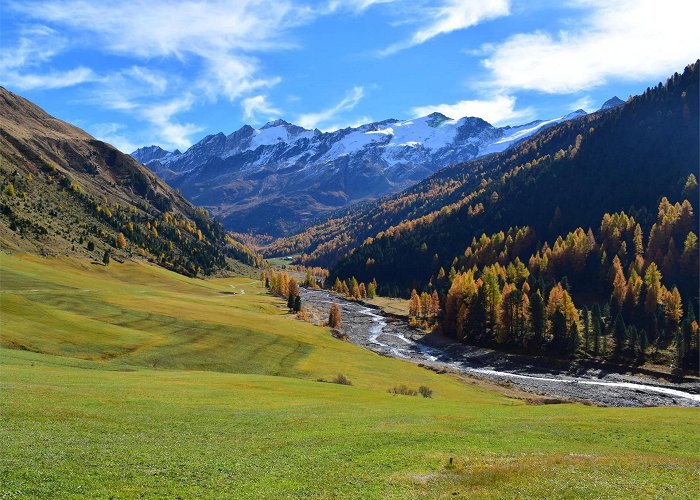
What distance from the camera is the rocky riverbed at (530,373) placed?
8994 cm

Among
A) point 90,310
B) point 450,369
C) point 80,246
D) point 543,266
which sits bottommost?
point 450,369

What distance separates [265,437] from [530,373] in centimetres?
9427

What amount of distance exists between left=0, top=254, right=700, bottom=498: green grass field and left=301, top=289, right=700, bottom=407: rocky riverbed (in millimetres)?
31927

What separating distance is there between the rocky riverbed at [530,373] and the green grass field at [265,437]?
31927 mm

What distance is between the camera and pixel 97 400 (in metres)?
38.4

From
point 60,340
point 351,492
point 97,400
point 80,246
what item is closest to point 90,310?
point 60,340

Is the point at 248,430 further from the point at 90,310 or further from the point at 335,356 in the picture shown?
the point at 90,310

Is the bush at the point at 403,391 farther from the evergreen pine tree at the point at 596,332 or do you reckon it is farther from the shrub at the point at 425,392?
the evergreen pine tree at the point at 596,332

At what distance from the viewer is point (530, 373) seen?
367 ft

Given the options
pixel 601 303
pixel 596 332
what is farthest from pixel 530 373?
pixel 601 303

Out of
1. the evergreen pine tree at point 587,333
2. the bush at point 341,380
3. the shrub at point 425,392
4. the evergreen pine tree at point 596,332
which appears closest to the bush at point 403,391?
the shrub at point 425,392

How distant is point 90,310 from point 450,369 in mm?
78234

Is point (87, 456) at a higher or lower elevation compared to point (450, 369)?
higher

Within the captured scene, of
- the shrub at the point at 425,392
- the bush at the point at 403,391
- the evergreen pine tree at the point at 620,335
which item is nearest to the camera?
the shrub at the point at 425,392
